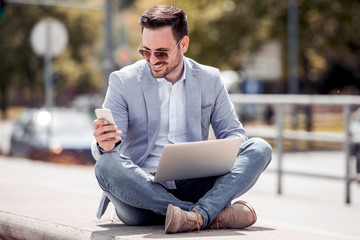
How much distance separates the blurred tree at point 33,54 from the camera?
1953 inches

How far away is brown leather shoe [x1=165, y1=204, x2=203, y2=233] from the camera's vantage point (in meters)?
4.00

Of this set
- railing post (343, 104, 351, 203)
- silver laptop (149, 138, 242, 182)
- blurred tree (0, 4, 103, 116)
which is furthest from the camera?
blurred tree (0, 4, 103, 116)

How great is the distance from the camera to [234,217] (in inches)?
170

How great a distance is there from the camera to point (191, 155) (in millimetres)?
4148

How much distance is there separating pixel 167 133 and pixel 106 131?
24.5 inches

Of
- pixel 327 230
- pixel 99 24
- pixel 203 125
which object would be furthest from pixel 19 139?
pixel 99 24

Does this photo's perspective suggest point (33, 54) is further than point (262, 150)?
Yes

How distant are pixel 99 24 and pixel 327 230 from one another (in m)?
49.6

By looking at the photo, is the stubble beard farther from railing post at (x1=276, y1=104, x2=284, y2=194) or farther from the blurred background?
railing post at (x1=276, y1=104, x2=284, y2=194)

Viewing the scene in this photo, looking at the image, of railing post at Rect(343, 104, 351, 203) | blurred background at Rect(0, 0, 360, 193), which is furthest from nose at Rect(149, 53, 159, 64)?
railing post at Rect(343, 104, 351, 203)

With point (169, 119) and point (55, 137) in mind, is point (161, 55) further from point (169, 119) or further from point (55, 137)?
point (55, 137)

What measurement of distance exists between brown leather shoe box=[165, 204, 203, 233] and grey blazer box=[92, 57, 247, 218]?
21.1 inches

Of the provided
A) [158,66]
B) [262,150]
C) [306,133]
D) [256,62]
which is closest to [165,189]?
[262,150]

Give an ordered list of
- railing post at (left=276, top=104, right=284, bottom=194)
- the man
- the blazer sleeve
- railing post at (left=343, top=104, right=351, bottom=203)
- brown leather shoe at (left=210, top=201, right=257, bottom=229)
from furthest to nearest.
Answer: railing post at (left=276, top=104, right=284, bottom=194)
railing post at (left=343, top=104, right=351, bottom=203)
the blazer sleeve
brown leather shoe at (left=210, top=201, right=257, bottom=229)
the man
